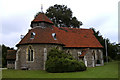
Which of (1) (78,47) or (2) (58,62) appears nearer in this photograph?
(2) (58,62)

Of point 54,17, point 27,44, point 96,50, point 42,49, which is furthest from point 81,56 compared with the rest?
point 54,17

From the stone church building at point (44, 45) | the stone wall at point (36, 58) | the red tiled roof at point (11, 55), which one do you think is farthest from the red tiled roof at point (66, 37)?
the red tiled roof at point (11, 55)

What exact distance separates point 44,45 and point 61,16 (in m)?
21.0

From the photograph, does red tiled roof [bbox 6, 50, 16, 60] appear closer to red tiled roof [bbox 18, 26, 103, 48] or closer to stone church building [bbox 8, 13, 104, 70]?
stone church building [bbox 8, 13, 104, 70]

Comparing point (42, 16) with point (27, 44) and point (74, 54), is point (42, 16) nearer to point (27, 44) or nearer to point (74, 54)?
point (27, 44)

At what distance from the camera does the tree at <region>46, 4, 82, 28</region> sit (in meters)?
44.9

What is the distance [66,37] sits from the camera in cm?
3391

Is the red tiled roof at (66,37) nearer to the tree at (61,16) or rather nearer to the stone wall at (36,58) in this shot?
the stone wall at (36,58)

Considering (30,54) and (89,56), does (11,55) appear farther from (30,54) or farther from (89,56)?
(89,56)

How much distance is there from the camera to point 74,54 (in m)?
32.4

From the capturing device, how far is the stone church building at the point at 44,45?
85.5 ft

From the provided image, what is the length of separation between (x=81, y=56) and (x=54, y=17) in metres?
19.5

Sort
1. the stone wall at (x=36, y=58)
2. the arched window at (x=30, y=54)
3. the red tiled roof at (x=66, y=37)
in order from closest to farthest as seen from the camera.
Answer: the stone wall at (x=36, y=58) → the arched window at (x=30, y=54) → the red tiled roof at (x=66, y=37)

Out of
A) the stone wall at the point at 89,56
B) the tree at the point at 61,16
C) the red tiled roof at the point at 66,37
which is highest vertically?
the tree at the point at 61,16
